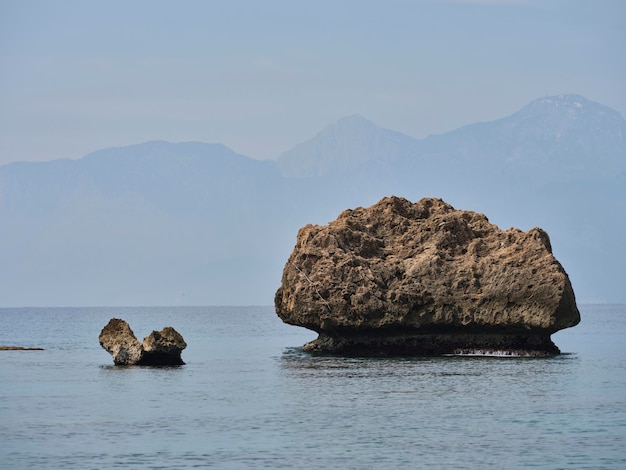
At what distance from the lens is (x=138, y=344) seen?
199 feet

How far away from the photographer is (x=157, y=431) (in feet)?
131

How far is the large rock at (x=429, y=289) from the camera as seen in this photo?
64.4 metres

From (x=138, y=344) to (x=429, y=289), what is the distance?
621 inches

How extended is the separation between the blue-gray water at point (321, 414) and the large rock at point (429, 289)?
204cm

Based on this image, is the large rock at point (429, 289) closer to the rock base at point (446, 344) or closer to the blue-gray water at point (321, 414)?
the rock base at point (446, 344)

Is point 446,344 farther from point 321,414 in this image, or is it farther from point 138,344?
point 321,414

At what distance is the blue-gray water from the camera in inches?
1377

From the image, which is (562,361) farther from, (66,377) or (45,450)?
(45,450)

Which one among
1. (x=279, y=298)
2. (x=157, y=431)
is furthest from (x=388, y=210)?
(x=157, y=431)

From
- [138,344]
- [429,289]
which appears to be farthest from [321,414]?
[429,289]

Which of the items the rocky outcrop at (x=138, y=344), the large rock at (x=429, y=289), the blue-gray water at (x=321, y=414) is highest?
the large rock at (x=429, y=289)

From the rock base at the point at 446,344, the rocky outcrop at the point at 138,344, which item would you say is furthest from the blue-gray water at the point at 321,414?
the rock base at the point at 446,344

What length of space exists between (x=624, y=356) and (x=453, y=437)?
4186 centimetres

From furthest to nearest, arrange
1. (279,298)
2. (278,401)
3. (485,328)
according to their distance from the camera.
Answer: (279,298)
(485,328)
(278,401)
